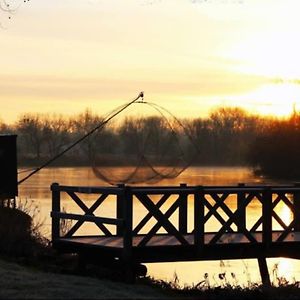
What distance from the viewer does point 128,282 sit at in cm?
1446

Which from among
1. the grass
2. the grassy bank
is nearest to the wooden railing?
the grass

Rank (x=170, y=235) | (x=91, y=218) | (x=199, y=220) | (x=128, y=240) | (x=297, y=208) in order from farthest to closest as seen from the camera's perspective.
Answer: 1. (x=297, y=208)
2. (x=170, y=235)
3. (x=199, y=220)
4. (x=91, y=218)
5. (x=128, y=240)

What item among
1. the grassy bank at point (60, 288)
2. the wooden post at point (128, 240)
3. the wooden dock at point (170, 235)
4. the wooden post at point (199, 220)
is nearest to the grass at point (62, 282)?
the grassy bank at point (60, 288)

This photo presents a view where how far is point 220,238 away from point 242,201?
1.02m

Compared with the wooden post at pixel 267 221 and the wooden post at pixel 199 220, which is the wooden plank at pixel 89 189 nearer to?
the wooden post at pixel 199 220

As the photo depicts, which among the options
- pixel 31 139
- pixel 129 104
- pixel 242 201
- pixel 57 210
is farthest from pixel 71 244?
pixel 31 139

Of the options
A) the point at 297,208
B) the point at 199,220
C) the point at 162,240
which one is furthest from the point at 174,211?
the point at 297,208

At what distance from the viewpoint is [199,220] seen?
51.2 feet

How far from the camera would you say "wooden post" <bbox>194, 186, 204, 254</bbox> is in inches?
609

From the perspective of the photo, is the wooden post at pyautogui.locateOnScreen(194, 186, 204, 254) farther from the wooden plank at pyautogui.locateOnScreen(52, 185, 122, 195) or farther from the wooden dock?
the wooden plank at pyautogui.locateOnScreen(52, 185, 122, 195)

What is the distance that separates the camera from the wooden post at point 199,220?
1548 cm

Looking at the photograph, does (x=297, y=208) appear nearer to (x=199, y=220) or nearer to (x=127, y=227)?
(x=199, y=220)

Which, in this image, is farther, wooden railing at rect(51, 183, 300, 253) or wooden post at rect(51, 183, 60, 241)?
wooden post at rect(51, 183, 60, 241)

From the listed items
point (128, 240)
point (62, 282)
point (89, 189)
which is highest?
point (89, 189)
